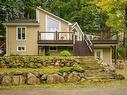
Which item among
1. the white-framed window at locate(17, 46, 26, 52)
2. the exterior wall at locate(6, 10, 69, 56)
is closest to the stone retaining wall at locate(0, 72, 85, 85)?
the exterior wall at locate(6, 10, 69, 56)

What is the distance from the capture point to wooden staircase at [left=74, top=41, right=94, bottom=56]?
34312 millimetres

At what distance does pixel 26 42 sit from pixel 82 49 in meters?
7.38

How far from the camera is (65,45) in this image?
3731 centimetres

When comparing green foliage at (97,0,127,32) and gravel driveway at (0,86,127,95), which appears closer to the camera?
gravel driveway at (0,86,127,95)

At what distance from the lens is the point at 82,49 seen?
3566 centimetres

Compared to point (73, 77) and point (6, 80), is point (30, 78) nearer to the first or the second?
point (6, 80)

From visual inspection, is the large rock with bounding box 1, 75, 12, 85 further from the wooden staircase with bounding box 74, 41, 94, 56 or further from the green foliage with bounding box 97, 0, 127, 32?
the green foliage with bounding box 97, 0, 127, 32

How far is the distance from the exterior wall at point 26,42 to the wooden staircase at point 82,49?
5.34 metres

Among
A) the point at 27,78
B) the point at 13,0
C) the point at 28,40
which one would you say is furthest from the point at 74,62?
the point at 13,0

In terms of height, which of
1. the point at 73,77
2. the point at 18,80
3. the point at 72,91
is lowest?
the point at 72,91

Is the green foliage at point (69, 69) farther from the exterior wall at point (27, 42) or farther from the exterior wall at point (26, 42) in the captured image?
the exterior wall at point (26, 42)

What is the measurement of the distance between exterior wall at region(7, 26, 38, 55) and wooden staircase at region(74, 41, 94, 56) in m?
5.34

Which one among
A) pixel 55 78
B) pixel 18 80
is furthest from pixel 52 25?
pixel 18 80

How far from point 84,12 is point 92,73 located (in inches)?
1237
